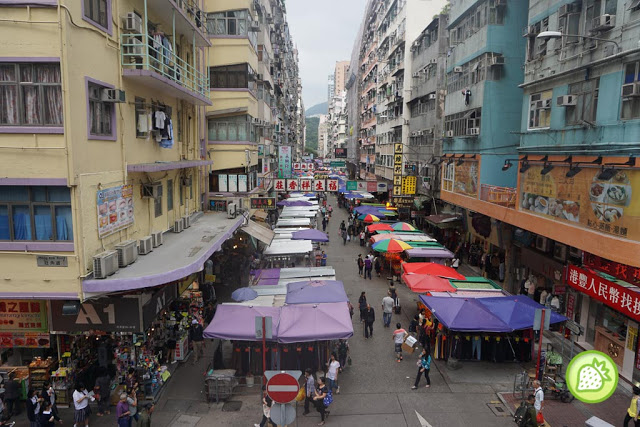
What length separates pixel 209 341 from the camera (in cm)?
1739

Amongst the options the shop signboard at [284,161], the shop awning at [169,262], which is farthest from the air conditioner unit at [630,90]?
the shop signboard at [284,161]

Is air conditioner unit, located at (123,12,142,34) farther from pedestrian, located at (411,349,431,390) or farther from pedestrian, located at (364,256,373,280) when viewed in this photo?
pedestrian, located at (364,256,373,280)

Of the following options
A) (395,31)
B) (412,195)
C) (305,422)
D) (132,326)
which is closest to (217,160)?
(132,326)

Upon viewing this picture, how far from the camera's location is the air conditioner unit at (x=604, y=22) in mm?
13477

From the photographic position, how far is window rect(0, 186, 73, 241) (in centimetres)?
1026

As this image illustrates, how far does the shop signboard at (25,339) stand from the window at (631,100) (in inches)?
695

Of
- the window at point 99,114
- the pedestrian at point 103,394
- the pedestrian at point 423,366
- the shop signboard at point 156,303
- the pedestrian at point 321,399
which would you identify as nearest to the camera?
the window at point 99,114

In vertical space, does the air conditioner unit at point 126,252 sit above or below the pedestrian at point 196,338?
above

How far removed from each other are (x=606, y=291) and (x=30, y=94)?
54.6 ft

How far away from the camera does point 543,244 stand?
1977cm

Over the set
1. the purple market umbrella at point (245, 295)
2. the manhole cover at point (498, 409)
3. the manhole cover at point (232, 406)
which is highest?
the purple market umbrella at point (245, 295)

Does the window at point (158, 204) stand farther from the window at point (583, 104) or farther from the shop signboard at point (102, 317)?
the window at point (583, 104)

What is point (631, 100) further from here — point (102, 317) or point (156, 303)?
point (102, 317)

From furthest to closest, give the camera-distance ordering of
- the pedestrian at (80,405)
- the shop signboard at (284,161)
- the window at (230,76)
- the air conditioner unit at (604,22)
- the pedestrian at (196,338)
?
the shop signboard at (284,161)
the window at (230,76)
the pedestrian at (196,338)
the air conditioner unit at (604,22)
the pedestrian at (80,405)
